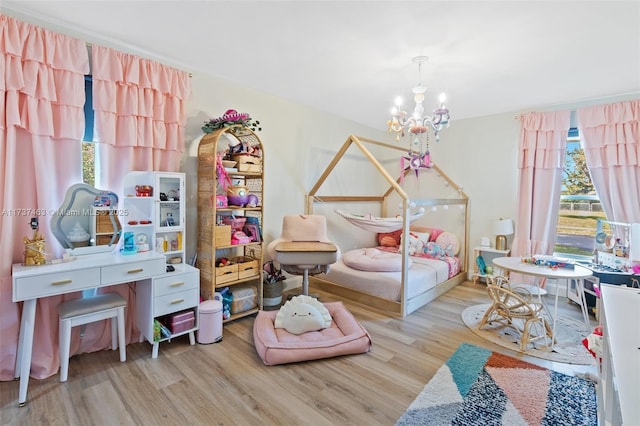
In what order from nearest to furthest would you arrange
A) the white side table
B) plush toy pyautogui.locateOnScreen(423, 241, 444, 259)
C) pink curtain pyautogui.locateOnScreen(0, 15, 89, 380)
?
1. pink curtain pyautogui.locateOnScreen(0, 15, 89, 380)
2. the white side table
3. plush toy pyautogui.locateOnScreen(423, 241, 444, 259)

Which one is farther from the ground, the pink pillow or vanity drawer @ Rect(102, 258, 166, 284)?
the pink pillow

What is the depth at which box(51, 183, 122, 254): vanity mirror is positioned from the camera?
2129 mm

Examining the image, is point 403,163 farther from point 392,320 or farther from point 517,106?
point 392,320

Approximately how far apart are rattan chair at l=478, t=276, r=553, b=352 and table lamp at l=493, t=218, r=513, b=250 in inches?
46.6

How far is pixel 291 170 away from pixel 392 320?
2138 mm

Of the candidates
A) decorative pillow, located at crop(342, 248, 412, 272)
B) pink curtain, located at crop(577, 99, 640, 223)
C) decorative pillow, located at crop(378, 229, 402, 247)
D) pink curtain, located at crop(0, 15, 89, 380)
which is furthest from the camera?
decorative pillow, located at crop(378, 229, 402, 247)

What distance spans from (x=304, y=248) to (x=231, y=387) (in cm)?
138

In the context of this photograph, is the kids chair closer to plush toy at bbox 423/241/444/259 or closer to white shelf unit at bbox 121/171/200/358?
white shelf unit at bbox 121/171/200/358

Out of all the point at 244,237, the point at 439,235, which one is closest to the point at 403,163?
the point at 439,235

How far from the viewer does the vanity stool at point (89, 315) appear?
1921mm

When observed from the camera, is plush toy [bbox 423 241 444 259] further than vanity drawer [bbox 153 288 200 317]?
Yes

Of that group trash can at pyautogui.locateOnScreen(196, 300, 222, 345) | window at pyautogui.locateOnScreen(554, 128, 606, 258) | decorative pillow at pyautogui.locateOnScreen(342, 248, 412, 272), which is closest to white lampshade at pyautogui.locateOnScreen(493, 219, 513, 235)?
window at pyautogui.locateOnScreen(554, 128, 606, 258)

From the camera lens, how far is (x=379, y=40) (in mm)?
2227

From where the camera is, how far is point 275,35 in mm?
2213
